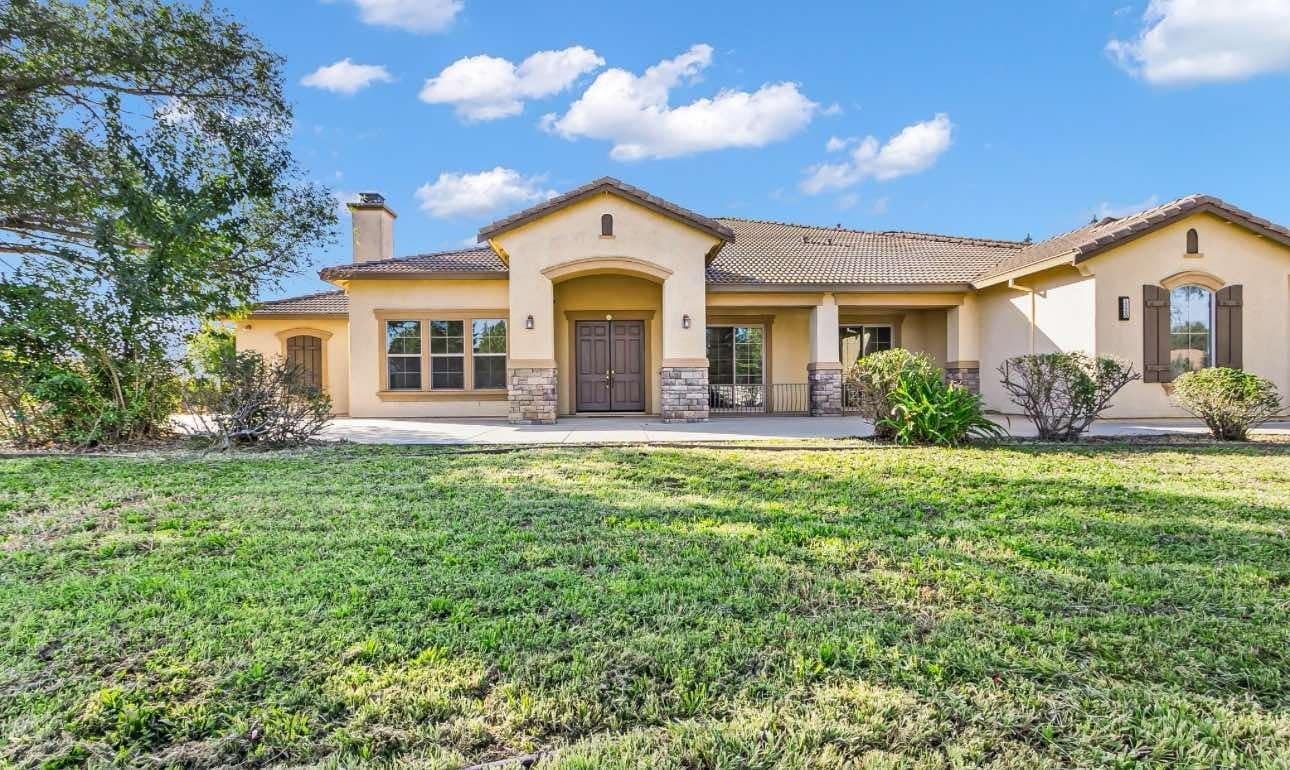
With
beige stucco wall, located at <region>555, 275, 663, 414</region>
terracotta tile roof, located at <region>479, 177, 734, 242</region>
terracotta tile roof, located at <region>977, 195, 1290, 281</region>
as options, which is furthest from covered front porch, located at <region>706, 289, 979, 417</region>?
terracotta tile roof, located at <region>977, 195, 1290, 281</region>

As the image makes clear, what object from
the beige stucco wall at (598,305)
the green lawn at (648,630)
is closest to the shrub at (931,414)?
the green lawn at (648,630)

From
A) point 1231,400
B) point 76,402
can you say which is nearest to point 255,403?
point 76,402

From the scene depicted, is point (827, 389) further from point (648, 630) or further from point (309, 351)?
point (309, 351)

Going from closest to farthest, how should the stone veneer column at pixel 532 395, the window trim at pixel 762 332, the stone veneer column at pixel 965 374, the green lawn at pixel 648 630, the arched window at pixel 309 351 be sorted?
the green lawn at pixel 648 630 → the stone veneer column at pixel 532 395 → the stone veneer column at pixel 965 374 → the window trim at pixel 762 332 → the arched window at pixel 309 351

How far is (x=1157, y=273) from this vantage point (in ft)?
39.5

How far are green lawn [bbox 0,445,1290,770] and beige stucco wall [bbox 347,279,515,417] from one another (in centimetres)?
875

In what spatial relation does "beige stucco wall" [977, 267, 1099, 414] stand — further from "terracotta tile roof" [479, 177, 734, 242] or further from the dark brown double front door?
the dark brown double front door

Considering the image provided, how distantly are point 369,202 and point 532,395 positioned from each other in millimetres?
8938

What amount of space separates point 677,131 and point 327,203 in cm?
1902

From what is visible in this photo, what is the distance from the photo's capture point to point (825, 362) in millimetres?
14648

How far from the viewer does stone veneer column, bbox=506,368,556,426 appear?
12969 millimetres

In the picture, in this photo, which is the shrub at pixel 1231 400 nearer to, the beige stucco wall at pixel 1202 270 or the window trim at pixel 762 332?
the beige stucco wall at pixel 1202 270

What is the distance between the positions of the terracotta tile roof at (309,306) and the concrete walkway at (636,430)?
4232 mm

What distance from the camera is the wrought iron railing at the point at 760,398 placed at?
1605 centimetres
